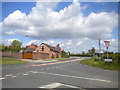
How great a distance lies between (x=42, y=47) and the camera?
2260 inches

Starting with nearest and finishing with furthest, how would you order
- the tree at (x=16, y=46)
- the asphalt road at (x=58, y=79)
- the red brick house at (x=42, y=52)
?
the asphalt road at (x=58, y=79), the red brick house at (x=42, y=52), the tree at (x=16, y=46)

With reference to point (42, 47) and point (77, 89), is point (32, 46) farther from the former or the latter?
point (77, 89)

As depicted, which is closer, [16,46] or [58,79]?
[58,79]

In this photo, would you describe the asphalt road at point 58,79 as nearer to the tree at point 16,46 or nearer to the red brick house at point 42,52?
the red brick house at point 42,52

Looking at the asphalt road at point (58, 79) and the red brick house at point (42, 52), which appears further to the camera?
the red brick house at point (42, 52)

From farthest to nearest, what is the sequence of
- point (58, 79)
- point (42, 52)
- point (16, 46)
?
point (16, 46), point (42, 52), point (58, 79)

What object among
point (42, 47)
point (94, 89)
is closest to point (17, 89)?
point (94, 89)

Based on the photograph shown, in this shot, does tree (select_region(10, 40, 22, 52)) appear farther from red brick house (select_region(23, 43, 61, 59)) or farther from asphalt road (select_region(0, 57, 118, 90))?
asphalt road (select_region(0, 57, 118, 90))

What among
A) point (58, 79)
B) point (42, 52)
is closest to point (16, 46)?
point (42, 52)

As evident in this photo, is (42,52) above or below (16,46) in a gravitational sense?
below

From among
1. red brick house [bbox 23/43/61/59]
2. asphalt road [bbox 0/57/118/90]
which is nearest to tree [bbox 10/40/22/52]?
red brick house [bbox 23/43/61/59]

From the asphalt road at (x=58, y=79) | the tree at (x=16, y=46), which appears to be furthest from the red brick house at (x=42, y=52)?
the asphalt road at (x=58, y=79)

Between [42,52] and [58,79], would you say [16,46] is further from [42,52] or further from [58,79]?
[58,79]

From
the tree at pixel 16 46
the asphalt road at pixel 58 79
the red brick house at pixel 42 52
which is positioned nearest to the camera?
the asphalt road at pixel 58 79
